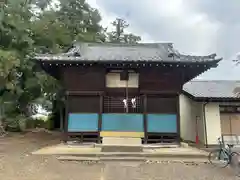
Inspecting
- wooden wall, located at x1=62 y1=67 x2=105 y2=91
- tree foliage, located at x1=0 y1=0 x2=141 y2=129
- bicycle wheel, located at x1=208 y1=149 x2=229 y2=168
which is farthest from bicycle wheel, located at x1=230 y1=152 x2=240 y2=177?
tree foliage, located at x1=0 y1=0 x2=141 y2=129

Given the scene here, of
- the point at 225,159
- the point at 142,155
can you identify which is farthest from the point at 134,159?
the point at 225,159

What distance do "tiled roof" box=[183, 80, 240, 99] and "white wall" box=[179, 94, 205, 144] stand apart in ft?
2.16

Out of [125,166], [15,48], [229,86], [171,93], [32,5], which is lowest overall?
[125,166]

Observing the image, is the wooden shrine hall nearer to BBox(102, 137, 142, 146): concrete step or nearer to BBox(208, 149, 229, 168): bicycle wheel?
BBox(102, 137, 142, 146): concrete step

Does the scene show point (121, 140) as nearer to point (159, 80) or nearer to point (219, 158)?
point (159, 80)

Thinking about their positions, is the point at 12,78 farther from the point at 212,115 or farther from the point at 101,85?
the point at 212,115

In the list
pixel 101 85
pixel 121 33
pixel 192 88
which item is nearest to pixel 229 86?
pixel 192 88

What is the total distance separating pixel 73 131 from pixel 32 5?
11934mm

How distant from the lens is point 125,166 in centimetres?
712

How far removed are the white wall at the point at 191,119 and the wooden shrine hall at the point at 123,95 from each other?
356cm

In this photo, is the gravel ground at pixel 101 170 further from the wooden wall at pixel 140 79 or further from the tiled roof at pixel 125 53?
the tiled roof at pixel 125 53

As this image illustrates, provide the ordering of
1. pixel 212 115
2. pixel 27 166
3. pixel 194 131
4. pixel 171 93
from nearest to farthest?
1. pixel 27 166
2. pixel 171 93
3. pixel 212 115
4. pixel 194 131

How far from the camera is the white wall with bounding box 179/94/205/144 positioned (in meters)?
13.7

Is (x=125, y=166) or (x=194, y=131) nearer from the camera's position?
(x=125, y=166)
